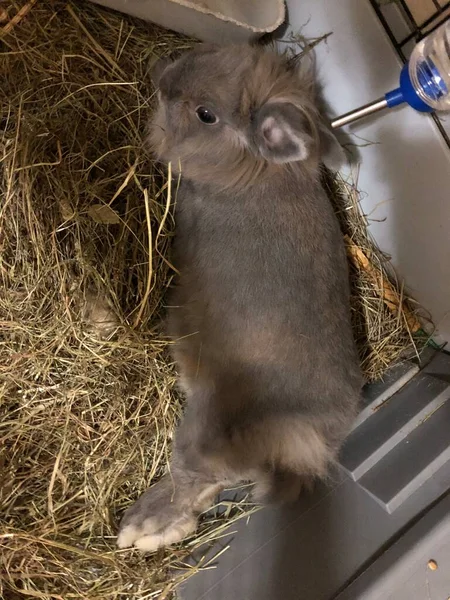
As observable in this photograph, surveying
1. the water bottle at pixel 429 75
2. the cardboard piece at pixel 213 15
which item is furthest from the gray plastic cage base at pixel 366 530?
the cardboard piece at pixel 213 15

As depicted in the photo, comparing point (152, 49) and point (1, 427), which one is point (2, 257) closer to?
point (1, 427)

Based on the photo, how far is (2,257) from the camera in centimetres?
180

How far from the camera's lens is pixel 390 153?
220cm

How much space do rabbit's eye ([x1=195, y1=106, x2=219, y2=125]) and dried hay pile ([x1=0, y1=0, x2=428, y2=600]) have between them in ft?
1.01

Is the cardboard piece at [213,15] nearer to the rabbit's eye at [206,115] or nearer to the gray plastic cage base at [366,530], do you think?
the rabbit's eye at [206,115]

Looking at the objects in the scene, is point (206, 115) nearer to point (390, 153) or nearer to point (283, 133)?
point (283, 133)

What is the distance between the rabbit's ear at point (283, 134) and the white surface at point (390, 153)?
1.87 feet

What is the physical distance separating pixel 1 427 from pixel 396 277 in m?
1.90

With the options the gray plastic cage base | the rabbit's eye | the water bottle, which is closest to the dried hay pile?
the gray plastic cage base

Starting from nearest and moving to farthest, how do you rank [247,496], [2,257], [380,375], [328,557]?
[2,257], [328,557], [247,496], [380,375]

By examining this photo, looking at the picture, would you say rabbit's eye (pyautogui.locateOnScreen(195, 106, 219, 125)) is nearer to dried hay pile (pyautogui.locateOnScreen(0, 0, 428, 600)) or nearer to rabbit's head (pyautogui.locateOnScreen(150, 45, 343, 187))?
rabbit's head (pyautogui.locateOnScreen(150, 45, 343, 187))

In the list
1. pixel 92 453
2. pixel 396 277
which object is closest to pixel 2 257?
pixel 92 453

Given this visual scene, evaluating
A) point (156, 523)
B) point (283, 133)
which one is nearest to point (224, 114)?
point (283, 133)

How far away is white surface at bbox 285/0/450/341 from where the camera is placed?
203 cm
